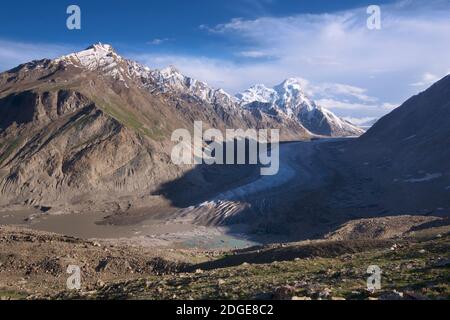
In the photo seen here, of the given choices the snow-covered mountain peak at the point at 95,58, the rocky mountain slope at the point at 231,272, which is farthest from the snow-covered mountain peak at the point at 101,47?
the rocky mountain slope at the point at 231,272

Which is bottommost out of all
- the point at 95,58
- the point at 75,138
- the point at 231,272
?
the point at 231,272

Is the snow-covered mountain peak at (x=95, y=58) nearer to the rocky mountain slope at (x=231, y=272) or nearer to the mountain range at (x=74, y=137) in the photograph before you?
the mountain range at (x=74, y=137)

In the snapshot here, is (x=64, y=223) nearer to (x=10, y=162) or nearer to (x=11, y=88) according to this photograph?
(x=10, y=162)

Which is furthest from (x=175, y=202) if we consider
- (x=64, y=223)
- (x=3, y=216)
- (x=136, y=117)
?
(x=136, y=117)

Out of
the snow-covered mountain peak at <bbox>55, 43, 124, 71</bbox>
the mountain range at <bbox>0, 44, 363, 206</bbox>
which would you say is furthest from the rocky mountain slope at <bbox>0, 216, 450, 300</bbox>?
the snow-covered mountain peak at <bbox>55, 43, 124, 71</bbox>

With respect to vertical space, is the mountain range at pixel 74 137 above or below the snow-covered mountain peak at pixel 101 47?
below

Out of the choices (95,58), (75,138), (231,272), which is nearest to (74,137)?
(75,138)

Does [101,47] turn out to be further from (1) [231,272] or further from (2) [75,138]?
(1) [231,272]

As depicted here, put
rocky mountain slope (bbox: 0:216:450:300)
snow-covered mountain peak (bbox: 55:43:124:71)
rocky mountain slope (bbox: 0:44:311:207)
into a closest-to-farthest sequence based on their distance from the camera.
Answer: rocky mountain slope (bbox: 0:216:450:300), rocky mountain slope (bbox: 0:44:311:207), snow-covered mountain peak (bbox: 55:43:124:71)

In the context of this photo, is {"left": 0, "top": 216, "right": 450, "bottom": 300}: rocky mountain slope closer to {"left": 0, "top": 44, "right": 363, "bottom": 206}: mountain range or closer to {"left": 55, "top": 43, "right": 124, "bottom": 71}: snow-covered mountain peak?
{"left": 0, "top": 44, "right": 363, "bottom": 206}: mountain range

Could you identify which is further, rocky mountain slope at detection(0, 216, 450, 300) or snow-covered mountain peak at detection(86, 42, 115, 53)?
A: snow-covered mountain peak at detection(86, 42, 115, 53)
